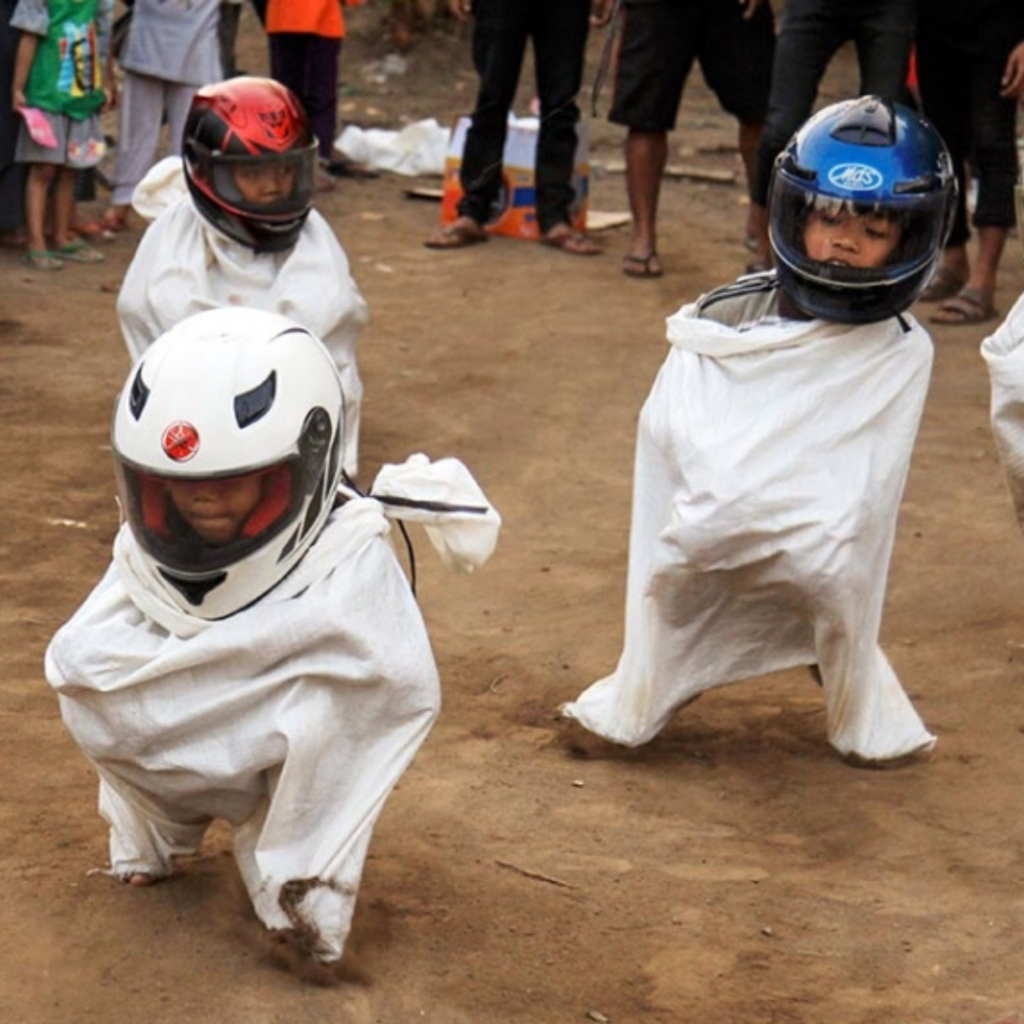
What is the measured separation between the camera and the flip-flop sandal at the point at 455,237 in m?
11.6

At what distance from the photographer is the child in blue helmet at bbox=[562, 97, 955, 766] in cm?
534

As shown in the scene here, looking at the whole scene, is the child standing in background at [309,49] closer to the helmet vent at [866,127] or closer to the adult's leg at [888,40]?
the adult's leg at [888,40]

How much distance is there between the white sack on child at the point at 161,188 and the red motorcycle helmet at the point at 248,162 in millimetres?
326

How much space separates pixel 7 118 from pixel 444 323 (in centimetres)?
226

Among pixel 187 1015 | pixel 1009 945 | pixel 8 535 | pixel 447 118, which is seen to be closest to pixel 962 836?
pixel 1009 945

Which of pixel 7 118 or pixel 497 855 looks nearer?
pixel 497 855

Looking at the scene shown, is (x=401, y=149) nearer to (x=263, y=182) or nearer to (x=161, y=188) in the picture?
(x=161, y=188)

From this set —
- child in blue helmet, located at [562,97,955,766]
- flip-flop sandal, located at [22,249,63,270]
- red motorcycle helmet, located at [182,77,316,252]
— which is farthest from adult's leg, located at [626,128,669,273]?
child in blue helmet, located at [562,97,955,766]

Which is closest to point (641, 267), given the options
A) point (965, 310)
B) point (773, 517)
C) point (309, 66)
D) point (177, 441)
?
point (965, 310)

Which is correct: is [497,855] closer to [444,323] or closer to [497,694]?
[497,694]

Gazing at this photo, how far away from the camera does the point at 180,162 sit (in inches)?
304

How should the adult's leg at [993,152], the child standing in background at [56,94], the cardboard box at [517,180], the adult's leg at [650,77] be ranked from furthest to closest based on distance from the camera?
the cardboard box at [517,180], the adult's leg at [650,77], the child standing in background at [56,94], the adult's leg at [993,152]

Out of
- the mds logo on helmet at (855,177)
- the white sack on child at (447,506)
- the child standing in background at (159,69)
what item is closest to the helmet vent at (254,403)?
the white sack on child at (447,506)

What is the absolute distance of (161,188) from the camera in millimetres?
7785
